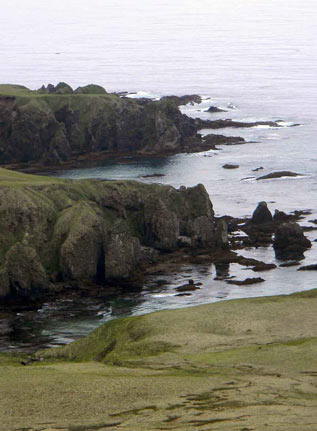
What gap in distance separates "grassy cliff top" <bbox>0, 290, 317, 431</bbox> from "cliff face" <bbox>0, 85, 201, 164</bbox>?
4049 inches

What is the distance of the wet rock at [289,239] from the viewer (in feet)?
350

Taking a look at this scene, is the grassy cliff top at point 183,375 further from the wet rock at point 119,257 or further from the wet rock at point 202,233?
the wet rock at point 202,233

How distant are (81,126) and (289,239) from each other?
82.0 meters

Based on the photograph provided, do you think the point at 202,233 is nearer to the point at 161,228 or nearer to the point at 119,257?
the point at 161,228

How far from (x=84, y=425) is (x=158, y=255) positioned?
6012 cm

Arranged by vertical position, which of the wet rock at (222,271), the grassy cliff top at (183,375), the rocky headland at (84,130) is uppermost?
the rocky headland at (84,130)

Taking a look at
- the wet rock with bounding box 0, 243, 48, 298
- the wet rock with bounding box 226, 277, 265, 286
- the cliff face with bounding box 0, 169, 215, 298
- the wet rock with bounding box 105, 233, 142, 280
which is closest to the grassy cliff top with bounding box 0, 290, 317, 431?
the wet rock with bounding box 226, 277, 265, 286

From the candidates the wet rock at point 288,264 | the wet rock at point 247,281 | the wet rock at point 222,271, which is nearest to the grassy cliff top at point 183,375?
the wet rock at point 247,281

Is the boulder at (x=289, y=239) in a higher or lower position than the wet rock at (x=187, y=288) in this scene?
higher

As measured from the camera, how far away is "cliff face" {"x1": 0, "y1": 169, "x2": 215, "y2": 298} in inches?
3590

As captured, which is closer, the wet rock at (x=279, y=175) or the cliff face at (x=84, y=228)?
the cliff face at (x=84, y=228)

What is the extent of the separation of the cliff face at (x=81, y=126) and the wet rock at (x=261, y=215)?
61.9 m

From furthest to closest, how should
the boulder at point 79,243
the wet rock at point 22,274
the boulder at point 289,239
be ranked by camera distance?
the boulder at point 289,239 → the boulder at point 79,243 → the wet rock at point 22,274

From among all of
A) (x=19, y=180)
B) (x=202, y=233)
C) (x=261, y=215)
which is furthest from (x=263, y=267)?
(x=19, y=180)
